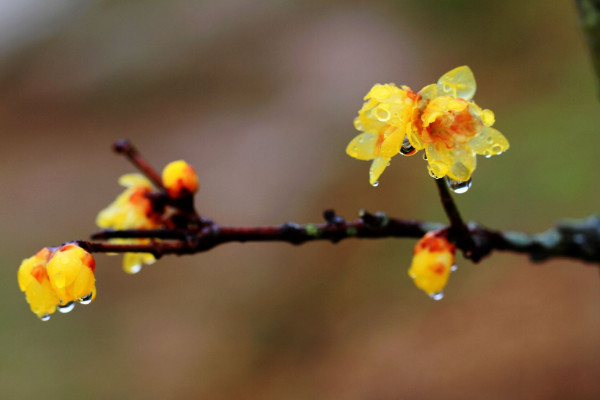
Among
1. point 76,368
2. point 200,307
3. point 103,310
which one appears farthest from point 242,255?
point 76,368

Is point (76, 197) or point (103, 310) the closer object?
point (103, 310)

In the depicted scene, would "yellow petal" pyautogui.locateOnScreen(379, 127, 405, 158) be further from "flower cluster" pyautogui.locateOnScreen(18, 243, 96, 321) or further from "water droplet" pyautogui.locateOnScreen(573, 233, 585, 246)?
"water droplet" pyautogui.locateOnScreen(573, 233, 585, 246)

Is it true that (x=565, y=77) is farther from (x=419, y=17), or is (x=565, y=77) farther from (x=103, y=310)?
(x=103, y=310)

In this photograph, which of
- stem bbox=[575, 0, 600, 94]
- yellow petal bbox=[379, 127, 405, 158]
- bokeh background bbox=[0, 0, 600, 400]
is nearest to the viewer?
yellow petal bbox=[379, 127, 405, 158]

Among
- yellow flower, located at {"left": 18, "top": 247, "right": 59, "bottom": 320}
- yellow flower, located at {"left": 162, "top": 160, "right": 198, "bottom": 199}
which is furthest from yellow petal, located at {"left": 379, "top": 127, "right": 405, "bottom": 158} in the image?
yellow flower, located at {"left": 18, "top": 247, "right": 59, "bottom": 320}

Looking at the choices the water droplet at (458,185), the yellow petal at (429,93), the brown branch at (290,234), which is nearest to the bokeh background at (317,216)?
the brown branch at (290,234)
